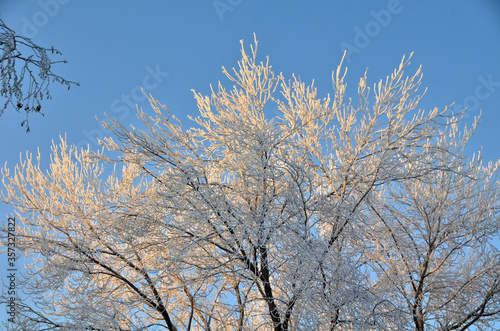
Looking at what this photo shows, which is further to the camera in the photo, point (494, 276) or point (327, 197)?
point (494, 276)

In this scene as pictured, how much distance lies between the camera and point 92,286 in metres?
6.84

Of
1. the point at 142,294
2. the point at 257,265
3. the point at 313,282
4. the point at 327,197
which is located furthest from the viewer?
the point at 142,294

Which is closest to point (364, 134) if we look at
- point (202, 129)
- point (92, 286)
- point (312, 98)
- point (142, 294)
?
point (312, 98)

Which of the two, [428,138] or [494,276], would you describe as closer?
[428,138]

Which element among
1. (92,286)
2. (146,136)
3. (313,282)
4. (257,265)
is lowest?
(313,282)

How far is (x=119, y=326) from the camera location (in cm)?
582

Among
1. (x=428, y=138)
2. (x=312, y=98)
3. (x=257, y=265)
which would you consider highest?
(x=312, y=98)

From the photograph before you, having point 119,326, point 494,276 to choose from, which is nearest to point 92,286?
point 119,326

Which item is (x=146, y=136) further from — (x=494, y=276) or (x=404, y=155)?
(x=494, y=276)

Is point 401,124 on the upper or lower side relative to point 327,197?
upper

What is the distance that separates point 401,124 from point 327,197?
1.51m

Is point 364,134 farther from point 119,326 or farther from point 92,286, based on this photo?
point 92,286

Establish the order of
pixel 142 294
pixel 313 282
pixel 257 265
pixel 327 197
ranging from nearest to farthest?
pixel 313 282, pixel 257 265, pixel 327 197, pixel 142 294

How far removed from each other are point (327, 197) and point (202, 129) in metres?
2.15
